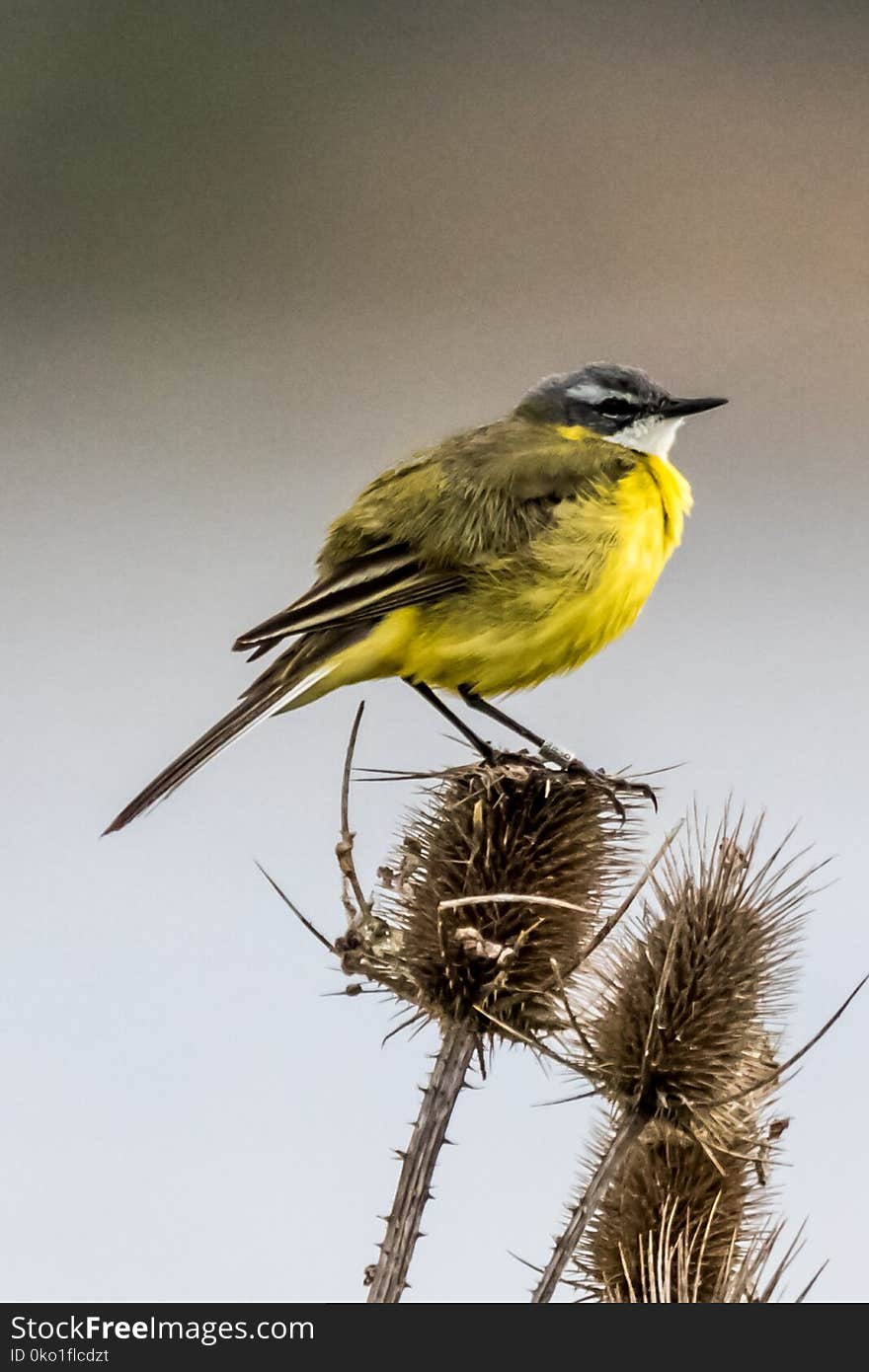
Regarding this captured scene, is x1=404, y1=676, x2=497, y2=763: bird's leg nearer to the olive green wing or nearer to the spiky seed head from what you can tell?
the olive green wing

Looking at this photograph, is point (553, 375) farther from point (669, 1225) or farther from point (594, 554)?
point (669, 1225)

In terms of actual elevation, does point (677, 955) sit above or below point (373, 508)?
below

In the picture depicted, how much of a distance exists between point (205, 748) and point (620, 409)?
81.5 inches

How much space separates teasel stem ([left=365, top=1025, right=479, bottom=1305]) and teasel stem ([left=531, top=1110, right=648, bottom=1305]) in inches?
9.4

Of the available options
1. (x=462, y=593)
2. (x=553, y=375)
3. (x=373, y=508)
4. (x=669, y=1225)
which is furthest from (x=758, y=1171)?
(x=553, y=375)

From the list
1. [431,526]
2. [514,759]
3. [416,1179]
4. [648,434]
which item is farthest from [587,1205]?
[648,434]

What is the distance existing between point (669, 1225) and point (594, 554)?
6.05ft

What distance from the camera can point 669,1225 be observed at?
10.3 ft

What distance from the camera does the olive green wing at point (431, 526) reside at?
154 inches

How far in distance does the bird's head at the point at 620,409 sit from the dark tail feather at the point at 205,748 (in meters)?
1.63

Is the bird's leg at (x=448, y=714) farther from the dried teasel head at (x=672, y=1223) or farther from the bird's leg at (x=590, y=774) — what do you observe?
the dried teasel head at (x=672, y=1223)

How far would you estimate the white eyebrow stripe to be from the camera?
16.5 feet

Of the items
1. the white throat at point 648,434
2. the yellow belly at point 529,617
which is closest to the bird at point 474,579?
the yellow belly at point 529,617

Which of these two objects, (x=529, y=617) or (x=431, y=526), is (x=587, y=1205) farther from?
(x=431, y=526)
